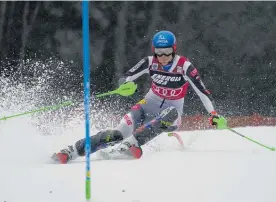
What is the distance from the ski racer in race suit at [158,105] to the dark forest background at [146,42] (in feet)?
12.0

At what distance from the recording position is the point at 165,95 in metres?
4.65

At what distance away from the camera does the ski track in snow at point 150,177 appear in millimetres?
2793

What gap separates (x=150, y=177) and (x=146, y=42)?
5.63 meters

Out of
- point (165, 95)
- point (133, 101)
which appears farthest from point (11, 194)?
point (133, 101)

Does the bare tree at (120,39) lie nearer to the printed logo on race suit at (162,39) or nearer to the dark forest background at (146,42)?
the dark forest background at (146,42)

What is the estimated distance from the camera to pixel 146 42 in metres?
8.50

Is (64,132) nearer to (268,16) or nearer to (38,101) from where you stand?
(38,101)

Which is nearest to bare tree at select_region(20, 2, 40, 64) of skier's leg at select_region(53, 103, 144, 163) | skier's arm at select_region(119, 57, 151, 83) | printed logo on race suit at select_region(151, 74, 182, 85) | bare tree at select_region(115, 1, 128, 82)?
bare tree at select_region(115, 1, 128, 82)

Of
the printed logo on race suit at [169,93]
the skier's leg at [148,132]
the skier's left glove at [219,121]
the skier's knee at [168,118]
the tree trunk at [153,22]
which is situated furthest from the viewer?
the tree trunk at [153,22]

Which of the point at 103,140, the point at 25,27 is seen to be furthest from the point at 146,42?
the point at 103,140

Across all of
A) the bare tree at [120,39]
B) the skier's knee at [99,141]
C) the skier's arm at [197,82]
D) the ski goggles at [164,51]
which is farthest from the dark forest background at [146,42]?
the skier's knee at [99,141]

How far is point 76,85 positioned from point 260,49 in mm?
3618

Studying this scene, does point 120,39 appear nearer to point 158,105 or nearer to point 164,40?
point 158,105

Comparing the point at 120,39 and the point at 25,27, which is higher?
the point at 25,27
